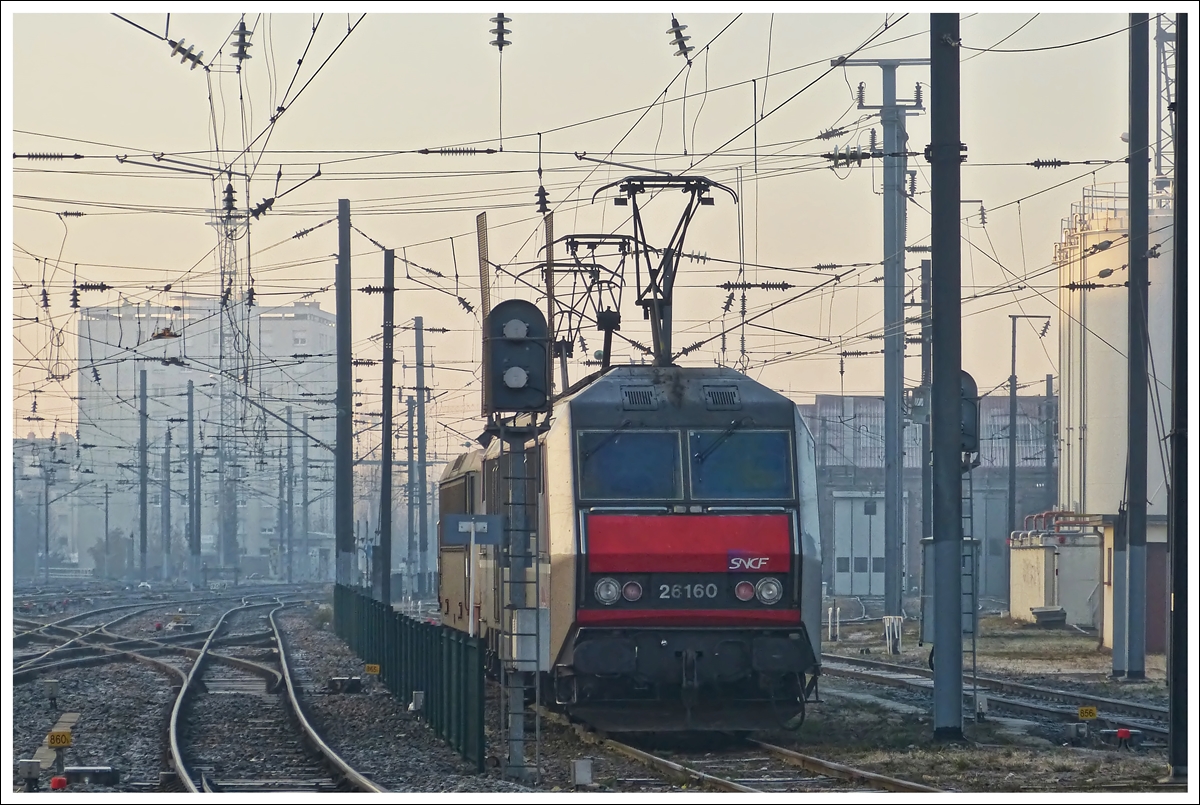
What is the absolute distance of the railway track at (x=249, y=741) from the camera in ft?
46.5

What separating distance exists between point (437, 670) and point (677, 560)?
3596mm

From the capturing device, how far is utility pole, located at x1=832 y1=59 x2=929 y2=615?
3506 cm

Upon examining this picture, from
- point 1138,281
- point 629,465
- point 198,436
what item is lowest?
point 629,465

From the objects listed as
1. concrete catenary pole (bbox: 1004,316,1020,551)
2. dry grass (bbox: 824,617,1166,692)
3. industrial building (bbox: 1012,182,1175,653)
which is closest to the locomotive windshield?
dry grass (bbox: 824,617,1166,692)

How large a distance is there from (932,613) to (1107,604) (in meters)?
15.3

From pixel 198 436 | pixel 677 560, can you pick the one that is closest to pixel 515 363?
pixel 677 560

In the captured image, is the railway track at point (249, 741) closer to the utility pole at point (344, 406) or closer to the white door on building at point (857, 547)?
the utility pole at point (344, 406)

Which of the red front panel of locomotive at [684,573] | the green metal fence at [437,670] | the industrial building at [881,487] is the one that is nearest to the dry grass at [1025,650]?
the green metal fence at [437,670]

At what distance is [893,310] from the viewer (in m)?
34.9

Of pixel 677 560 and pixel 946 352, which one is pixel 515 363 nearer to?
pixel 677 560

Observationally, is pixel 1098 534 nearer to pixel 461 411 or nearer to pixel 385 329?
pixel 385 329

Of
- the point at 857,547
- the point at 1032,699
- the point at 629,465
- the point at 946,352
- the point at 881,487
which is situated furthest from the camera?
the point at 881,487

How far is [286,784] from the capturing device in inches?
553

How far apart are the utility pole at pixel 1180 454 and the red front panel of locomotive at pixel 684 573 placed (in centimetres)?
344
